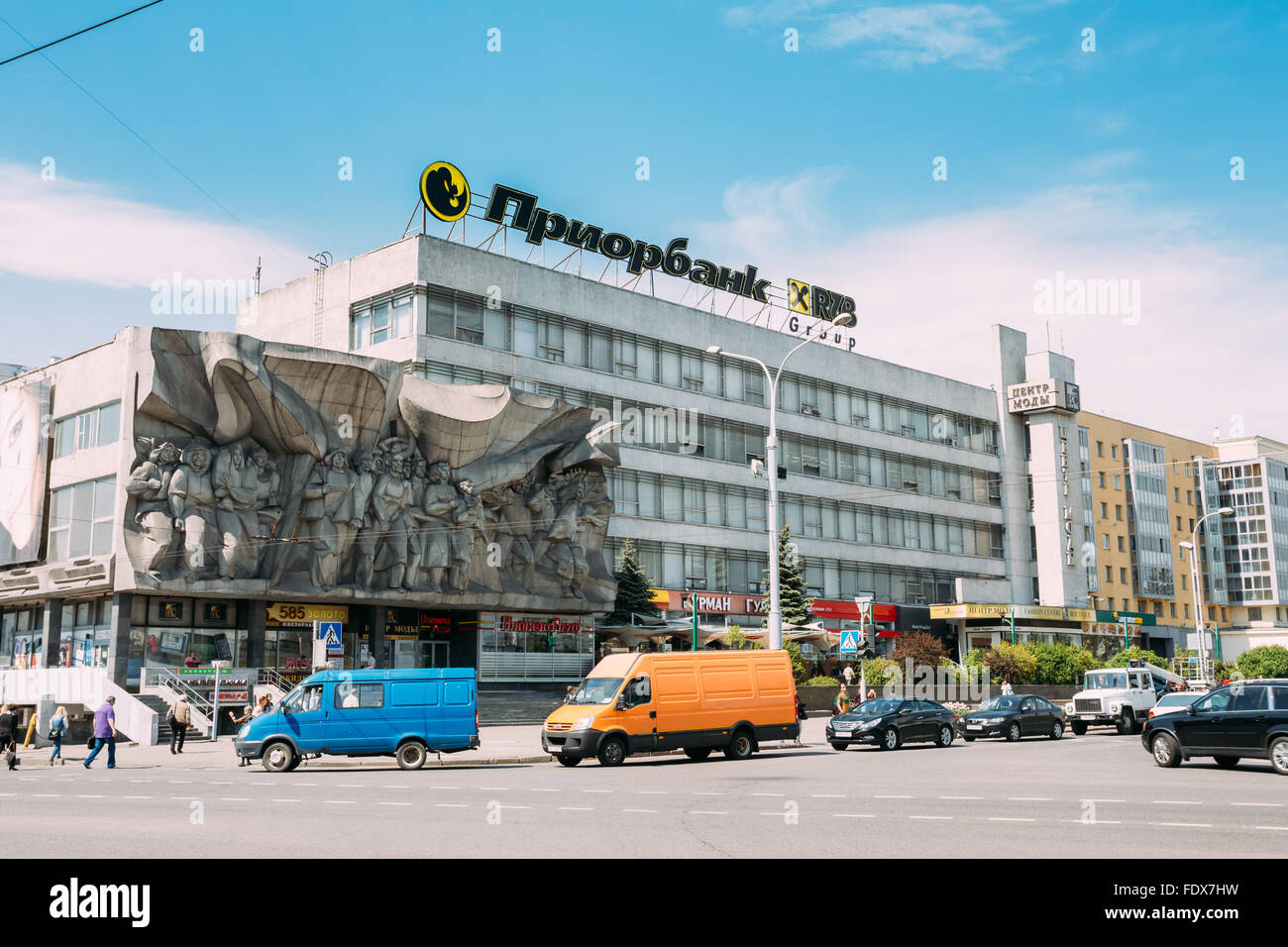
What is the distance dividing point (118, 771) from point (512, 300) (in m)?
Result: 31.2

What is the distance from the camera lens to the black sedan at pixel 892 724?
30.4m

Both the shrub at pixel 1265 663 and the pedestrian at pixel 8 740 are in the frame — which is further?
the shrub at pixel 1265 663

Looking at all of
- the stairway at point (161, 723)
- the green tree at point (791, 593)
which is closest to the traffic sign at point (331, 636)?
the stairway at point (161, 723)

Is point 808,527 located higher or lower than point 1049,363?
lower

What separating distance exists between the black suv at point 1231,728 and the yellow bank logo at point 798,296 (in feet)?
148

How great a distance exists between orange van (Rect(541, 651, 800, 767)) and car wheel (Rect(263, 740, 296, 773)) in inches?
213

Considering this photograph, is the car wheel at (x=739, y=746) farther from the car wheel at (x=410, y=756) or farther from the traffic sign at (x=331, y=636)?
the traffic sign at (x=331, y=636)

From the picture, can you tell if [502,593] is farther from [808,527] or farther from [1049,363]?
[1049,363]

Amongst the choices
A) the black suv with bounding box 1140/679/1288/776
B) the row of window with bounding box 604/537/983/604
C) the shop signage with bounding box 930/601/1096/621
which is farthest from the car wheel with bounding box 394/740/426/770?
the shop signage with bounding box 930/601/1096/621

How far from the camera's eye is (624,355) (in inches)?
2266

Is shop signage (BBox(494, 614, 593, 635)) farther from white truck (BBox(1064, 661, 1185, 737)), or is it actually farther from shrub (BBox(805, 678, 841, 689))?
white truck (BBox(1064, 661, 1185, 737))

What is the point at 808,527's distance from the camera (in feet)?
213

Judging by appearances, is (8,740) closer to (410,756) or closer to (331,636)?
(331,636)
